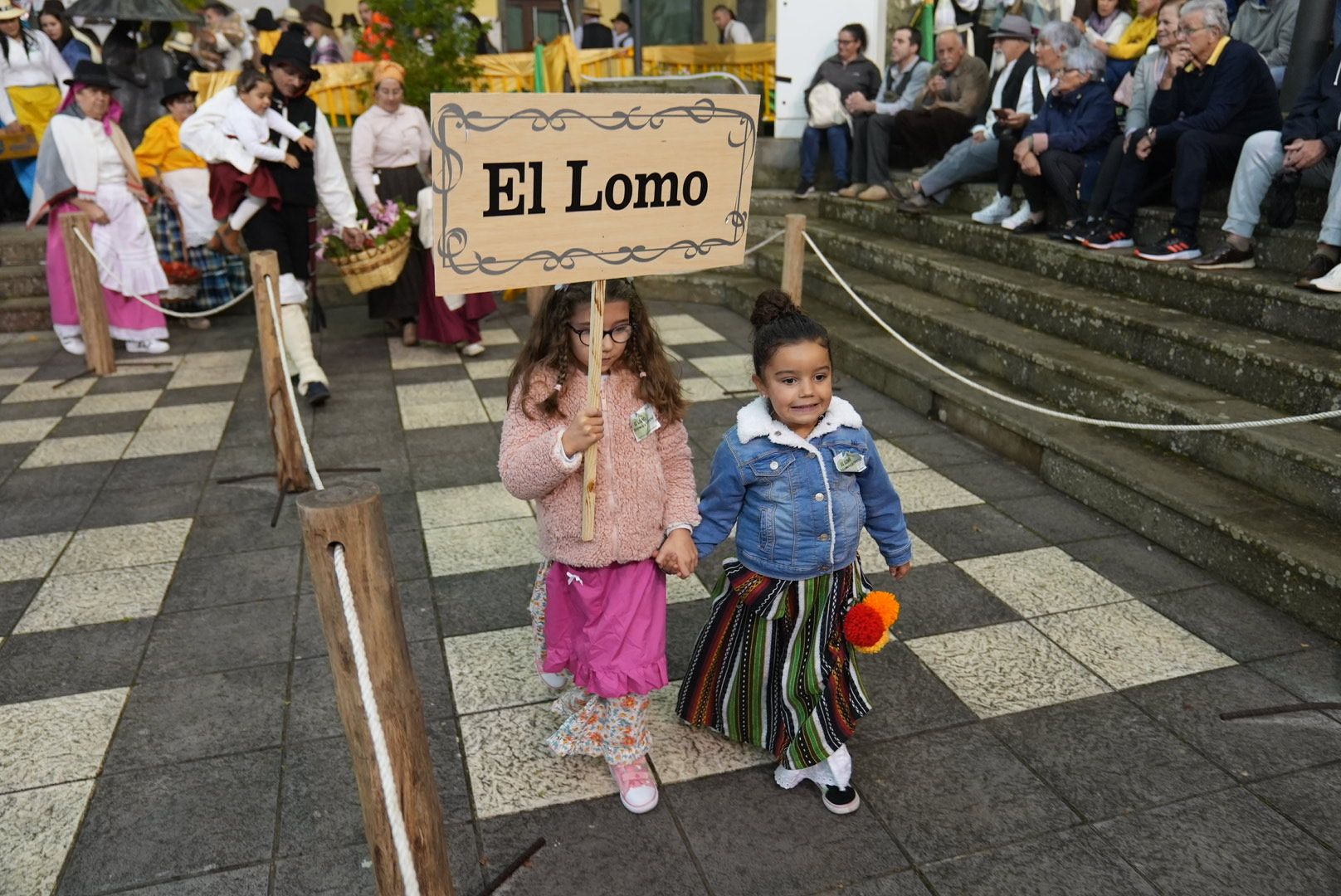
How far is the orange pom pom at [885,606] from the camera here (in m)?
2.58

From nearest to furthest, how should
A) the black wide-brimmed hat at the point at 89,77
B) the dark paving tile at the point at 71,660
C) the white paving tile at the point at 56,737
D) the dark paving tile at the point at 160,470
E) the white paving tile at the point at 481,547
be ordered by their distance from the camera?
the white paving tile at the point at 56,737
the dark paving tile at the point at 71,660
the white paving tile at the point at 481,547
the dark paving tile at the point at 160,470
the black wide-brimmed hat at the point at 89,77

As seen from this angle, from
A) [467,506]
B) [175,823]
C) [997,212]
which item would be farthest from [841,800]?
[997,212]

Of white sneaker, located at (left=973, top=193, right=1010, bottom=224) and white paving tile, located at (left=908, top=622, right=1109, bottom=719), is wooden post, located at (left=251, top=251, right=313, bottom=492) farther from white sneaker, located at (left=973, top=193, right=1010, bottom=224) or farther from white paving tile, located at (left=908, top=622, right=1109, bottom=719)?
white sneaker, located at (left=973, top=193, right=1010, bottom=224)

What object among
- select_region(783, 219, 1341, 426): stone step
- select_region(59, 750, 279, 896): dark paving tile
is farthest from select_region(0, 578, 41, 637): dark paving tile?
select_region(783, 219, 1341, 426): stone step

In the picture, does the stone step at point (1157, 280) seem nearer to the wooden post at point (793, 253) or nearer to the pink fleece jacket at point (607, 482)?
the wooden post at point (793, 253)

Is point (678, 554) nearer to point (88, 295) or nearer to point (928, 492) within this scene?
point (928, 492)

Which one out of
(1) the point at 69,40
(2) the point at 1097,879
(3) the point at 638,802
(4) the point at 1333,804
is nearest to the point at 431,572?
(3) the point at 638,802

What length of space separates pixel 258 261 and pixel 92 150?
3.46 m

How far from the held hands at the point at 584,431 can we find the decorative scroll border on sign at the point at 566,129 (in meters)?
0.35

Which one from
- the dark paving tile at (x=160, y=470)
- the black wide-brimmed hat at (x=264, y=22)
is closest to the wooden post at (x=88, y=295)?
the dark paving tile at (x=160, y=470)

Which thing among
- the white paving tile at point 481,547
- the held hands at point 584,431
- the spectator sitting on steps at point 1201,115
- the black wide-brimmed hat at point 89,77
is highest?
the black wide-brimmed hat at point 89,77

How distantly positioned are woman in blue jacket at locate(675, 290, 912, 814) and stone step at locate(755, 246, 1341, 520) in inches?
83.8

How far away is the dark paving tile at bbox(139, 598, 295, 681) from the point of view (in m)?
3.39

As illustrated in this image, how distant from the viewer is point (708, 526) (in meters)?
2.71
